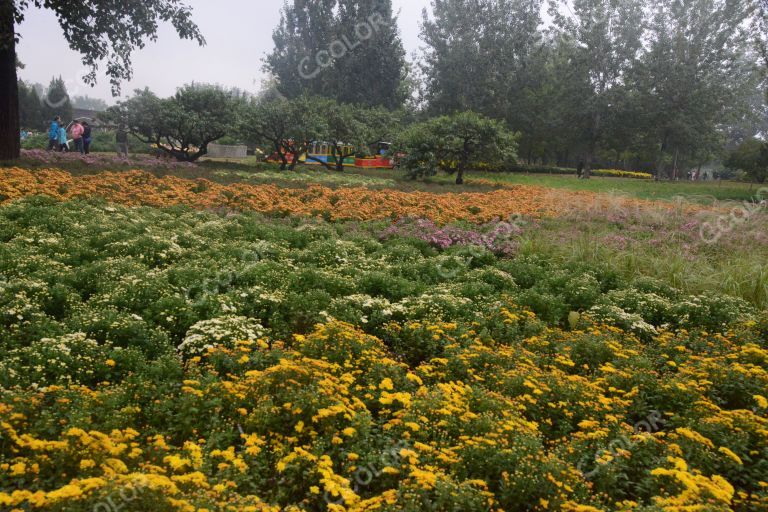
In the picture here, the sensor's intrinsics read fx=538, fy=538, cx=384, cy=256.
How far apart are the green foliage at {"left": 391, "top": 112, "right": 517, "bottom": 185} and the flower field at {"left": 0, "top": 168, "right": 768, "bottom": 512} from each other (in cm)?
1316

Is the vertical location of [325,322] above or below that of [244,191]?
below

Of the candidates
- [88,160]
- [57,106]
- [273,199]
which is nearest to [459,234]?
[273,199]

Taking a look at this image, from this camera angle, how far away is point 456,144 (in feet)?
67.7

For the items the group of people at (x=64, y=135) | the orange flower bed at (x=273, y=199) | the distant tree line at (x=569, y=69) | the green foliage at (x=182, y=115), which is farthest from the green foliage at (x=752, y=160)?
the group of people at (x=64, y=135)

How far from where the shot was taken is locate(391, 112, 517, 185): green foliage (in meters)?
20.8

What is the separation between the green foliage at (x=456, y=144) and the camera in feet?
68.3

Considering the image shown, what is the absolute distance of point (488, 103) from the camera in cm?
3591

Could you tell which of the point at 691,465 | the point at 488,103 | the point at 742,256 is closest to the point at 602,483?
the point at 691,465

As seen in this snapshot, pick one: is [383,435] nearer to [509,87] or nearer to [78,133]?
[78,133]

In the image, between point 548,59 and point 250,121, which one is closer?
point 250,121

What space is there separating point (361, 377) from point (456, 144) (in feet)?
57.5

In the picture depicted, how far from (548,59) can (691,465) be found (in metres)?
38.8

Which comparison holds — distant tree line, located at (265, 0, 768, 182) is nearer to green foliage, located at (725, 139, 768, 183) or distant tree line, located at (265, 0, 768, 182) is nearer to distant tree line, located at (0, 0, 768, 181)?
distant tree line, located at (0, 0, 768, 181)

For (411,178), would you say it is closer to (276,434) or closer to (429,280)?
(429,280)
